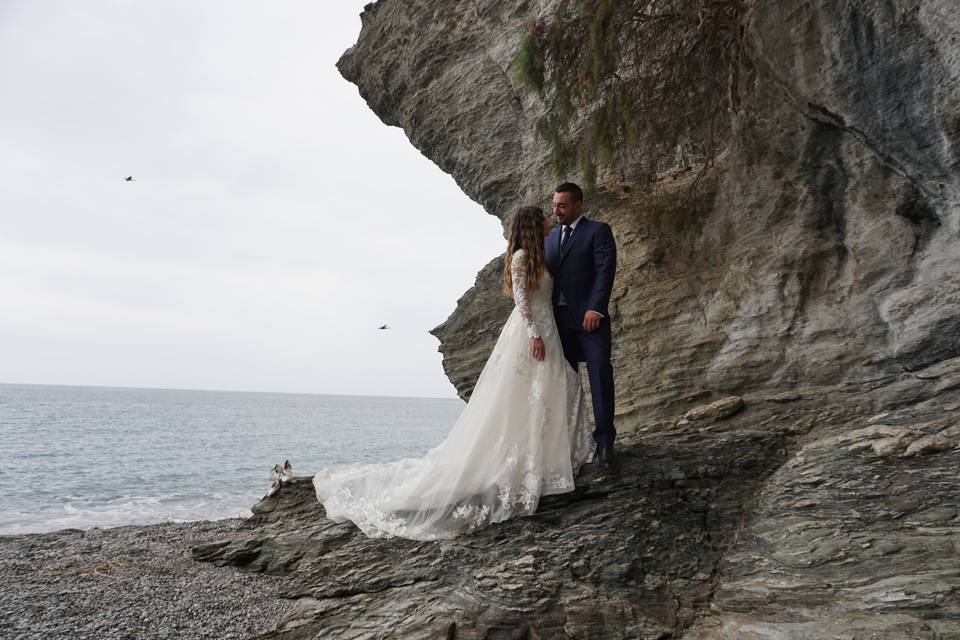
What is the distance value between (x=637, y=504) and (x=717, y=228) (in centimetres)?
464

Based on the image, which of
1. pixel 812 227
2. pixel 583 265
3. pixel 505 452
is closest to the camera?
pixel 505 452

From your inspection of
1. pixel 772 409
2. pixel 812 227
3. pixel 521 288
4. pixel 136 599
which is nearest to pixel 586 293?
pixel 521 288

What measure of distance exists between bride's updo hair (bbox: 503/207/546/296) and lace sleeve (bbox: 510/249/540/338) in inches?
1.7

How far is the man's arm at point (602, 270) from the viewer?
21.0ft

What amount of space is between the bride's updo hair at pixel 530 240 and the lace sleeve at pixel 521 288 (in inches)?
1.7

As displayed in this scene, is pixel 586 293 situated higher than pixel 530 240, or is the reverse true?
pixel 530 240

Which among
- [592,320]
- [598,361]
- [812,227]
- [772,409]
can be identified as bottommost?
[772,409]

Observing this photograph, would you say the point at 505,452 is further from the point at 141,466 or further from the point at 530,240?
the point at 141,466

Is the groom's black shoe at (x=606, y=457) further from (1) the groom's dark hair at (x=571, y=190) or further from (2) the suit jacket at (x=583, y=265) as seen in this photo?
(1) the groom's dark hair at (x=571, y=190)

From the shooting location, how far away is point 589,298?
6.63 m

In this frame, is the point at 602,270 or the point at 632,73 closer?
the point at 602,270

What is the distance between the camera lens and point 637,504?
6.02 meters

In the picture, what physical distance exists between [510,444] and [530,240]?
2158 millimetres

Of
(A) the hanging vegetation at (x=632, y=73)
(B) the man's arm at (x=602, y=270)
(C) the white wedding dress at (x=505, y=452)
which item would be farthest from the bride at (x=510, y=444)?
(A) the hanging vegetation at (x=632, y=73)
